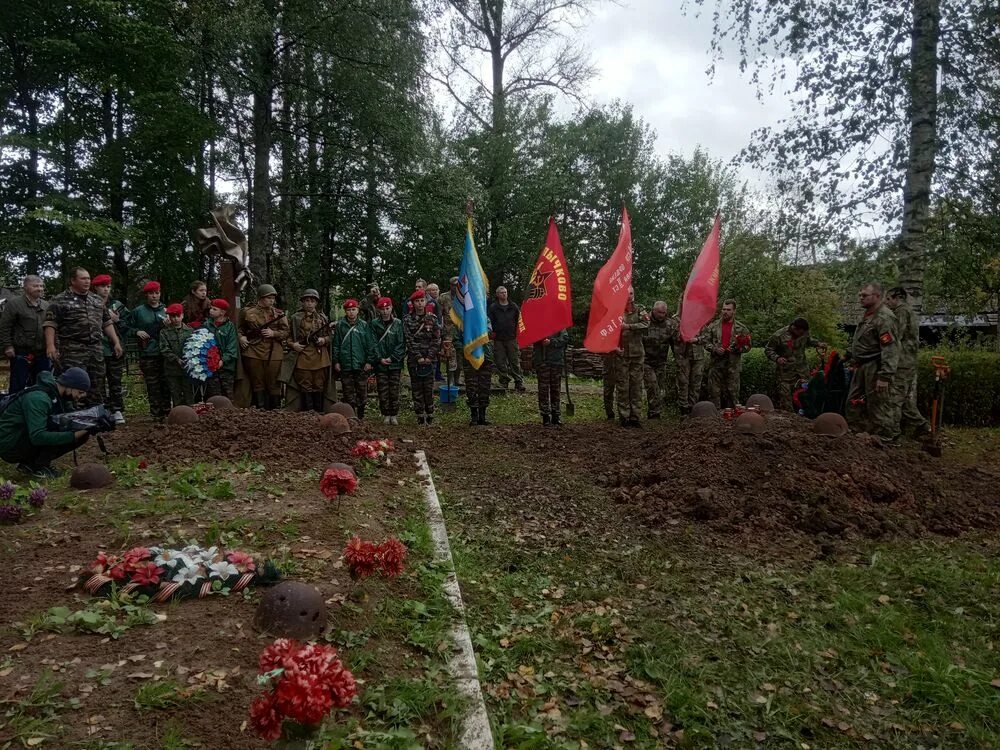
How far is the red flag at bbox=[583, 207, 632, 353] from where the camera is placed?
9.34m

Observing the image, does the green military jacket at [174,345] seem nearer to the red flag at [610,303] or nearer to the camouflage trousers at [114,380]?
the camouflage trousers at [114,380]

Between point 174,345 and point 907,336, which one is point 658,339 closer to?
point 907,336

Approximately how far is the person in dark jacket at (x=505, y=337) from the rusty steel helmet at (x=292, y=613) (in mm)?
8866

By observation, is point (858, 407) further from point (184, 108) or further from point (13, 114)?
point (13, 114)

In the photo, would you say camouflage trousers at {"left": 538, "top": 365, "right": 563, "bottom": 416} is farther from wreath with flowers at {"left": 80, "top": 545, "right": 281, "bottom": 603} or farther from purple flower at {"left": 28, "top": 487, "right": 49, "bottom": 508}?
wreath with flowers at {"left": 80, "top": 545, "right": 281, "bottom": 603}

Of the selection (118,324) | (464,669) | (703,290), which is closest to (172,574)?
(464,669)

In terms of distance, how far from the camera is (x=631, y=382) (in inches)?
413

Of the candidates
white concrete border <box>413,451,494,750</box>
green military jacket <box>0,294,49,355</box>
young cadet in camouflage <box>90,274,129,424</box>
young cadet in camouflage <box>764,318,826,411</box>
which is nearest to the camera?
white concrete border <box>413,451,494,750</box>

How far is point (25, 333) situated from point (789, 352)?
1108 cm

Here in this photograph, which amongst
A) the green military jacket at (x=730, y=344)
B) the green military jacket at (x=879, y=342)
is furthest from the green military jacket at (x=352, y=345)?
the green military jacket at (x=879, y=342)

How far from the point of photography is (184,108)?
16.4 metres

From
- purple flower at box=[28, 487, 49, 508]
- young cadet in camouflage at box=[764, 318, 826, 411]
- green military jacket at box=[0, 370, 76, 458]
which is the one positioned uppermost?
young cadet in camouflage at box=[764, 318, 826, 411]

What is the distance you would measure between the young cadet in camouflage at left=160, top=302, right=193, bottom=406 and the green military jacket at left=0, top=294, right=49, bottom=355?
4.77 ft

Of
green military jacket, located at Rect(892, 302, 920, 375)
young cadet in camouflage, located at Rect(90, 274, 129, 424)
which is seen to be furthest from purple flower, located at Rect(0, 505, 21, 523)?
green military jacket, located at Rect(892, 302, 920, 375)
